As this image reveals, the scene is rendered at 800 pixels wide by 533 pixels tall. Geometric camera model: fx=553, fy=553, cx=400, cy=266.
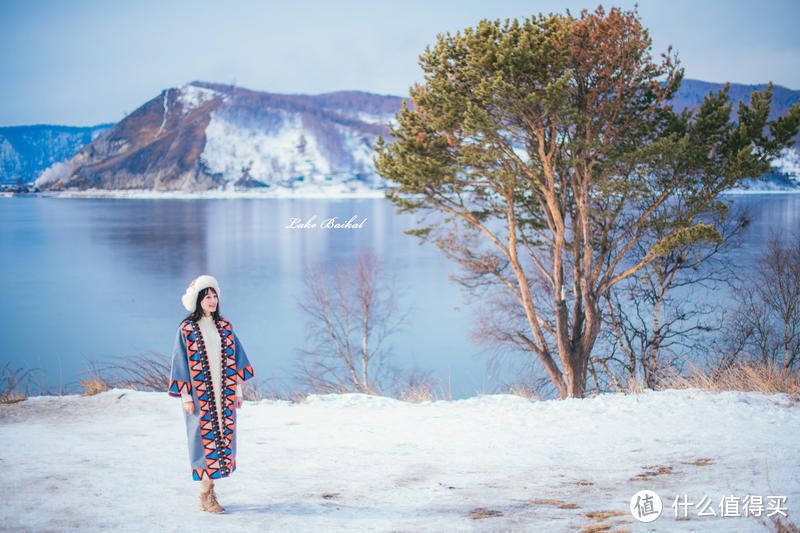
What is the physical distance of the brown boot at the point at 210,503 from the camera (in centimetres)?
403

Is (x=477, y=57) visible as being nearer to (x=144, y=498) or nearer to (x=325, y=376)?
(x=144, y=498)

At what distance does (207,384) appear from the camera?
163 inches

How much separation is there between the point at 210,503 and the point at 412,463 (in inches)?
79.4

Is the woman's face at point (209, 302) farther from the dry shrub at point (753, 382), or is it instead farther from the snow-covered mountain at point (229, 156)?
the snow-covered mountain at point (229, 156)

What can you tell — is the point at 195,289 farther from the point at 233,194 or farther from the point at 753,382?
the point at 233,194

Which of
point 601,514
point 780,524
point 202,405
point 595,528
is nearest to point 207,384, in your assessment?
point 202,405

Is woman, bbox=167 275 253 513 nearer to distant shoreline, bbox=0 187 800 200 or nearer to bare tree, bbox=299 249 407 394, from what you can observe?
bare tree, bbox=299 249 407 394

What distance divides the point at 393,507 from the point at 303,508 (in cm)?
69

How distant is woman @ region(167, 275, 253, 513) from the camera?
4055mm

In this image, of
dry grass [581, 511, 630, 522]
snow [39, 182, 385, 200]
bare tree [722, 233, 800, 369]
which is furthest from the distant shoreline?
dry grass [581, 511, 630, 522]

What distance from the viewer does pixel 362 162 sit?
16800 cm

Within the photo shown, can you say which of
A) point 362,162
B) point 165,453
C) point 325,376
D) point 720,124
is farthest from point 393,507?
point 362,162

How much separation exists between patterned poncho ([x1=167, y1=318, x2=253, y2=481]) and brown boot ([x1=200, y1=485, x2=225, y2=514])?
125mm

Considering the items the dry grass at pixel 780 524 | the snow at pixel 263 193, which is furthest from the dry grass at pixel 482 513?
the snow at pixel 263 193
